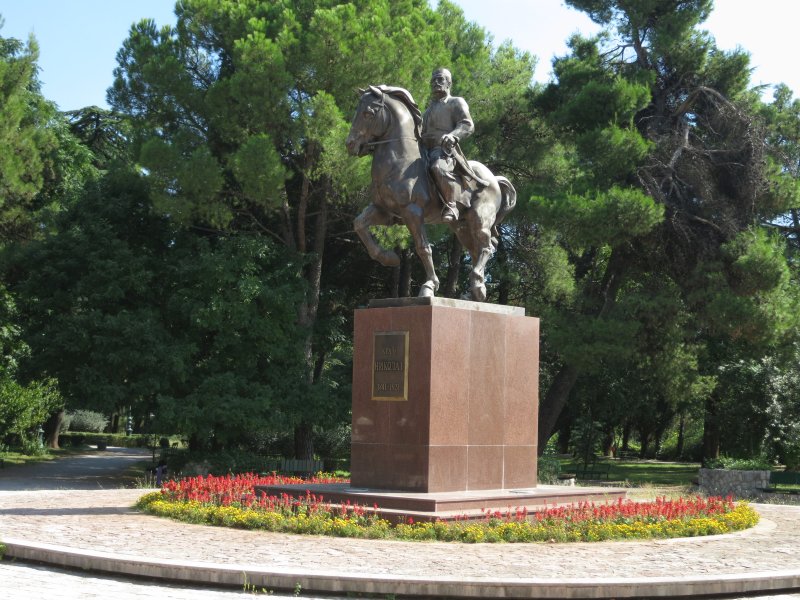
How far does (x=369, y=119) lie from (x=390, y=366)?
10.4ft

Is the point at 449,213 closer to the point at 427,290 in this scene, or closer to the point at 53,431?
the point at 427,290

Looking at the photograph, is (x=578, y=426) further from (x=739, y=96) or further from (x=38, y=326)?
(x=38, y=326)

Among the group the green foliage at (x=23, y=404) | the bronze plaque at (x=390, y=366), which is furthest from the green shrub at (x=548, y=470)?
the green foliage at (x=23, y=404)

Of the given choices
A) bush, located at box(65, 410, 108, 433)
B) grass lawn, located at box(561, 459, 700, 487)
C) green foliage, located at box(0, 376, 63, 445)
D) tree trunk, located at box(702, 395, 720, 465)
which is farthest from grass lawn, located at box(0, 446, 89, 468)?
tree trunk, located at box(702, 395, 720, 465)

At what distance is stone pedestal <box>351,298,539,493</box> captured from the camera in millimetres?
11594

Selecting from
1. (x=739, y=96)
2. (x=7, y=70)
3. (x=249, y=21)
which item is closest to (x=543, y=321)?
(x=739, y=96)

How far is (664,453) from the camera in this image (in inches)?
1982

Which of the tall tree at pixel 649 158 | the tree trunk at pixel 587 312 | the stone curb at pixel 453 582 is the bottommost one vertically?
the stone curb at pixel 453 582

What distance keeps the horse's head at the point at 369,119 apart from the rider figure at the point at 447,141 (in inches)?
27.1

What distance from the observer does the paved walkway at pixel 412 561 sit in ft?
24.2

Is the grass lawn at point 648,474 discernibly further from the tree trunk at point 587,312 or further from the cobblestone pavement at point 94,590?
the cobblestone pavement at point 94,590

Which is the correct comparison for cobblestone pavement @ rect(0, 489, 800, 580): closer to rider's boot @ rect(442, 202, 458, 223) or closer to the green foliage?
rider's boot @ rect(442, 202, 458, 223)

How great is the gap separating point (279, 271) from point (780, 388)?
43.4ft

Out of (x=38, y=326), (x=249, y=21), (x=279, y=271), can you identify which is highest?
(x=249, y=21)
